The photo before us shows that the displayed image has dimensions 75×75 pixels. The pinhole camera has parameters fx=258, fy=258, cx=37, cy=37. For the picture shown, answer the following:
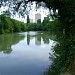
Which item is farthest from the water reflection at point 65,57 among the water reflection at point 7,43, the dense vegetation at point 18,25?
the water reflection at point 7,43

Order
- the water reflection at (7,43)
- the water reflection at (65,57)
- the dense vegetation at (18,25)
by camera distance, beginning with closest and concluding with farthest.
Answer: the water reflection at (65,57) < the dense vegetation at (18,25) < the water reflection at (7,43)

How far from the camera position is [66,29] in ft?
34.0

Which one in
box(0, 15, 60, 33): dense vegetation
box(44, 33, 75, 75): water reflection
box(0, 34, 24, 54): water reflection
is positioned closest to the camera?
box(44, 33, 75, 75): water reflection

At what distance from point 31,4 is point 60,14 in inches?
106

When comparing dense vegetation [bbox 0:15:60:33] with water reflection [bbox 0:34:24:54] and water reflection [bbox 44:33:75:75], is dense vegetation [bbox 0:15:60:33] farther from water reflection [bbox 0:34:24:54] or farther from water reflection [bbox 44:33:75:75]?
water reflection [bbox 0:34:24:54]

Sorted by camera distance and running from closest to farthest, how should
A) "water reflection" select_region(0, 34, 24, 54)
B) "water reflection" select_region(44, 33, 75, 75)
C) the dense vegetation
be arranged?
1. "water reflection" select_region(44, 33, 75, 75)
2. the dense vegetation
3. "water reflection" select_region(0, 34, 24, 54)

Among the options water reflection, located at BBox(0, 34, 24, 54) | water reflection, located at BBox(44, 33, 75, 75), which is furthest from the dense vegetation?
water reflection, located at BBox(0, 34, 24, 54)

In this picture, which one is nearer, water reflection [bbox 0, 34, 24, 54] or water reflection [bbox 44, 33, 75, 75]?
water reflection [bbox 44, 33, 75, 75]

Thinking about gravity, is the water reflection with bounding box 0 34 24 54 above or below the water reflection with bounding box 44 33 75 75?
below

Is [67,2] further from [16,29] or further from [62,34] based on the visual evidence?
[16,29]

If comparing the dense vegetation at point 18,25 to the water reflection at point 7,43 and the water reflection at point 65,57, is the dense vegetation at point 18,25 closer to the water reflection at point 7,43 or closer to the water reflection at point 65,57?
the water reflection at point 65,57

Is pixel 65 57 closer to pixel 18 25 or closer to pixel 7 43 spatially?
pixel 7 43

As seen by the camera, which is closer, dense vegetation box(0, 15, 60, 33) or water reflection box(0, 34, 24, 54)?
dense vegetation box(0, 15, 60, 33)

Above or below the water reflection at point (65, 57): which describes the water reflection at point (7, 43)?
below
